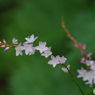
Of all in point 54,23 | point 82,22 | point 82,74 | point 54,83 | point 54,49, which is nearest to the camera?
point 82,74

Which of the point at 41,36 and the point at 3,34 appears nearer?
the point at 41,36

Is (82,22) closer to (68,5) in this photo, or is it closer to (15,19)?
(68,5)

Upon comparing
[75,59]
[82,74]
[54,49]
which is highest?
[54,49]

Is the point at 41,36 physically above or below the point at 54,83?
above

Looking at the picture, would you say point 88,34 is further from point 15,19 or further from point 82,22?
point 15,19

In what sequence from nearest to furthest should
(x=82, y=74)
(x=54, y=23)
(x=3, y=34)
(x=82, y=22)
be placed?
1. (x=82, y=74)
2. (x=82, y=22)
3. (x=54, y=23)
4. (x=3, y=34)

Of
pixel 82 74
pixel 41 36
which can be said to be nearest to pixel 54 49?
pixel 41 36

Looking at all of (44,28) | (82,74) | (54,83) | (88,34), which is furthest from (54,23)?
(82,74)
